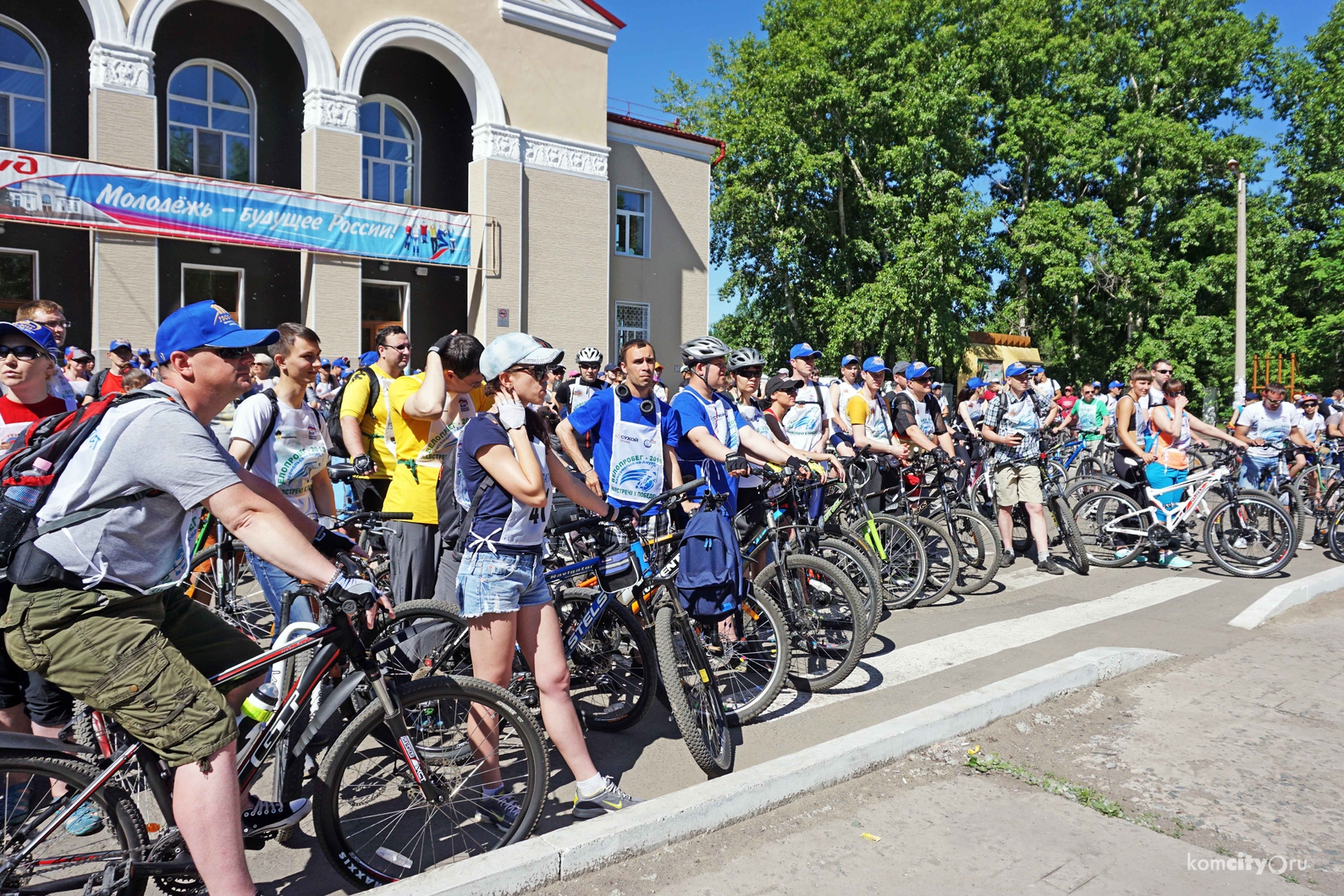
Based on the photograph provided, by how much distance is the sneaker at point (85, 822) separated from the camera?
258 centimetres

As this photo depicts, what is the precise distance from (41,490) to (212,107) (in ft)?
60.8

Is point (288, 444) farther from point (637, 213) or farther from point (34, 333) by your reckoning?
point (637, 213)

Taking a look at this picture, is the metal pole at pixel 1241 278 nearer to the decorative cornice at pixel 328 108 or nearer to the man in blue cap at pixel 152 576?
the decorative cornice at pixel 328 108

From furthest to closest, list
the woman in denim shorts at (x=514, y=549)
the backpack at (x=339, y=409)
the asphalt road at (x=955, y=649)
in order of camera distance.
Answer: the backpack at (x=339, y=409) → the asphalt road at (x=955, y=649) → the woman in denim shorts at (x=514, y=549)

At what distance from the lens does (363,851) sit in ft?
10.2

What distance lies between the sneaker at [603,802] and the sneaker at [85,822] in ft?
5.34

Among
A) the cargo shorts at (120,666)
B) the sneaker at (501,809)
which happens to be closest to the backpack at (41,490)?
the cargo shorts at (120,666)

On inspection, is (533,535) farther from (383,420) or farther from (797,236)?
(797,236)

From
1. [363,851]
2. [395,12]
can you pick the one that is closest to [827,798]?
[363,851]

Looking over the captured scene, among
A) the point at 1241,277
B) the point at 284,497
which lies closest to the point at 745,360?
the point at 284,497

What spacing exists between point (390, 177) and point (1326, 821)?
20.6 metres

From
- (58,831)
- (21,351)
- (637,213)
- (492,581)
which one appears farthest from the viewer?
(637,213)

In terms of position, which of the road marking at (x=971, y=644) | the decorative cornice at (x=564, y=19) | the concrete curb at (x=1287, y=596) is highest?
the decorative cornice at (x=564, y=19)

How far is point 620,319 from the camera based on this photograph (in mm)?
24844
